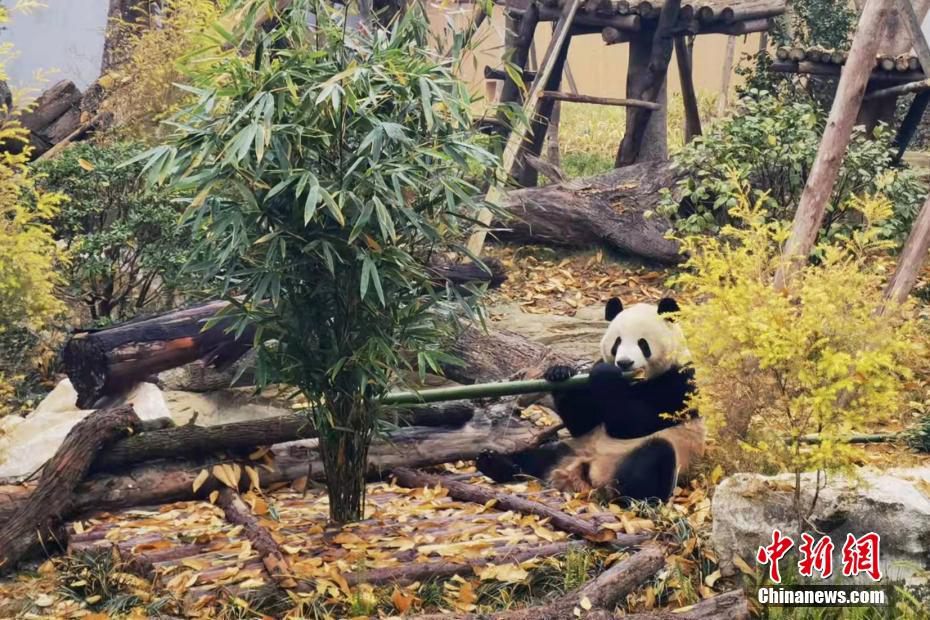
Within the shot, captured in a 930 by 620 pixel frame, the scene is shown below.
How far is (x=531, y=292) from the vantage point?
8586 millimetres

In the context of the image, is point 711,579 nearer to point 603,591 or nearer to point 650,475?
point 603,591

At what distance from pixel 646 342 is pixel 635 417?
1.19ft

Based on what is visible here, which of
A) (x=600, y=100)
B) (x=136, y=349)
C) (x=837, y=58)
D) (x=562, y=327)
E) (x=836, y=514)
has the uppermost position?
(x=837, y=58)

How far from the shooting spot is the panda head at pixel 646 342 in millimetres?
4906

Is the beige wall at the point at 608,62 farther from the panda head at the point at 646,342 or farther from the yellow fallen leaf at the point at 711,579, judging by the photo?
the yellow fallen leaf at the point at 711,579

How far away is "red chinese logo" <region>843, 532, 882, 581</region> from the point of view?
378 cm

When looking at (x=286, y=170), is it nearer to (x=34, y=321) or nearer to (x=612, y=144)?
(x=34, y=321)

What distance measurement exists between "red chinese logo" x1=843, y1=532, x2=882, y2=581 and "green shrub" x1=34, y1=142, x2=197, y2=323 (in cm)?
458

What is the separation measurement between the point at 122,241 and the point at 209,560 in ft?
11.2

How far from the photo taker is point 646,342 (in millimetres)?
4965

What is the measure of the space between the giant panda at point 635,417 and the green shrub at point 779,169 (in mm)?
2628

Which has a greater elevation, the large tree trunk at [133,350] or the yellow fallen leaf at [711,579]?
the large tree trunk at [133,350]

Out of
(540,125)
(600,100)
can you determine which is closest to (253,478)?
(600,100)

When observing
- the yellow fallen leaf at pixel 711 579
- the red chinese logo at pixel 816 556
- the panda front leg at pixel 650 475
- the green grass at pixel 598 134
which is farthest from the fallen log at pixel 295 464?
the green grass at pixel 598 134
